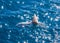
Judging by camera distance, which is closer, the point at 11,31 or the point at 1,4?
the point at 11,31

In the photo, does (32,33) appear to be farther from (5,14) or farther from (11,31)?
(5,14)

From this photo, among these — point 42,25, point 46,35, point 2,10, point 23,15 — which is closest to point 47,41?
point 46,35

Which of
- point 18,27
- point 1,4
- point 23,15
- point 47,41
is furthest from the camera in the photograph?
point 1,4

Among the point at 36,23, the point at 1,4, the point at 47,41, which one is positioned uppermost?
the point at 1,4

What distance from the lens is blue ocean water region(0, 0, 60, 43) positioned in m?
17.7

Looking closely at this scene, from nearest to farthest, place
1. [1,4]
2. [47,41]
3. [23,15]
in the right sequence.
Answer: [47,41] < [23,15] < [1,4]

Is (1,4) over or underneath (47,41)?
over

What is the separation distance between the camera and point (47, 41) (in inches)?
687

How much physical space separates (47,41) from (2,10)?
228 inches

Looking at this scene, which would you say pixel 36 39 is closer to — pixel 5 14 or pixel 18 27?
pixel 18 27

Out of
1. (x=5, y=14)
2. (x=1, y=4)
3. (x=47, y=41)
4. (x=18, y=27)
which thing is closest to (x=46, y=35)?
(x=47, y=41)

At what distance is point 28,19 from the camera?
2003 centimetres

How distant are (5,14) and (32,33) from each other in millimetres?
3612

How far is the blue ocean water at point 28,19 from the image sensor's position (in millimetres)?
17688
